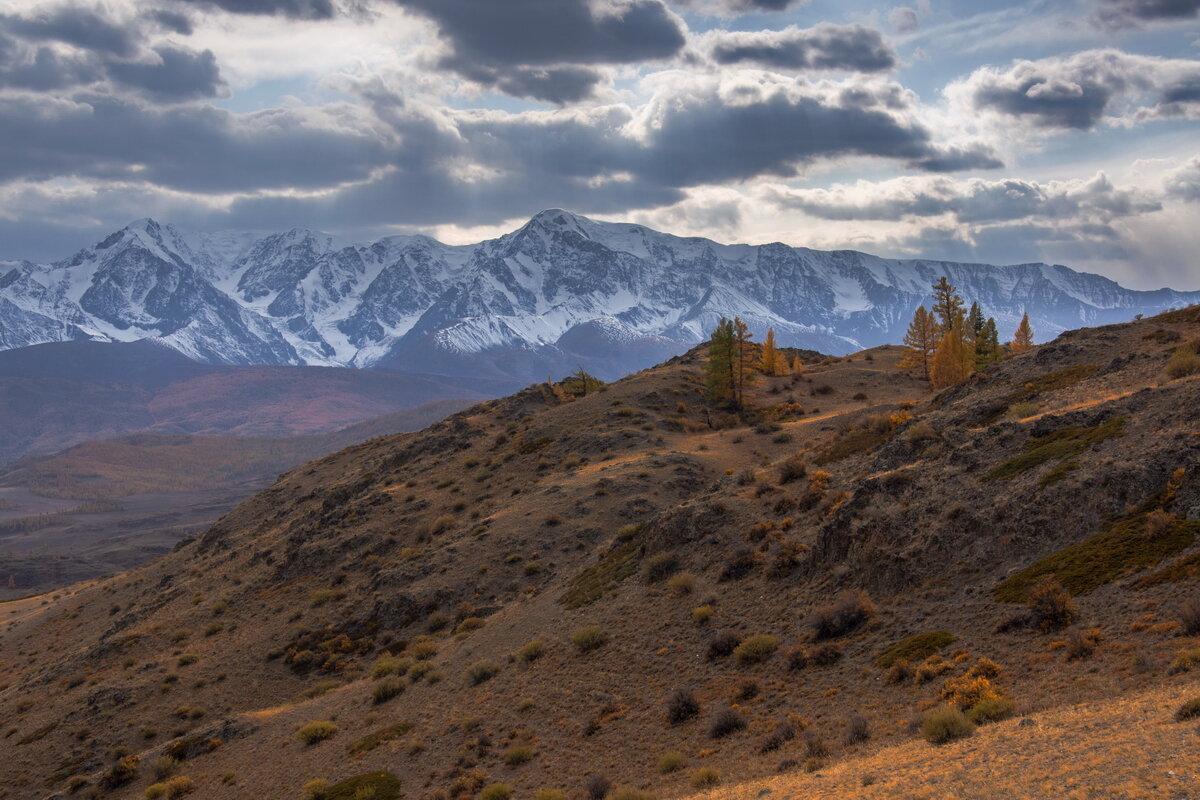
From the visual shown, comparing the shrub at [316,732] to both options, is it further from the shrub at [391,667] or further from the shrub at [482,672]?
the shrub at [482,672]

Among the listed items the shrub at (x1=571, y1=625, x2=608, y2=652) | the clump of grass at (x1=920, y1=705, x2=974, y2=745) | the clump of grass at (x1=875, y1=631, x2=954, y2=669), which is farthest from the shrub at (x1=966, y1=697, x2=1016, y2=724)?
the shrub at (x1=571, y1=625, x2=608, y2=652)

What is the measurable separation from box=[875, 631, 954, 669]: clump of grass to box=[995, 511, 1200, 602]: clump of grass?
2278 mm

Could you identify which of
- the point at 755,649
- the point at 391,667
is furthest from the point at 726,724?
the point at 391,667

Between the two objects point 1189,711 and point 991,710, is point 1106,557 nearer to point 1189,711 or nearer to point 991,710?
point 991,710

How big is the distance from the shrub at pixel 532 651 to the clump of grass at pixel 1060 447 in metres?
19.4

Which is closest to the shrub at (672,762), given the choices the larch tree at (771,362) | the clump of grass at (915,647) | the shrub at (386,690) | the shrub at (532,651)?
the clump of grass at (915,647)

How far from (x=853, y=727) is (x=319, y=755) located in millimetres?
23237

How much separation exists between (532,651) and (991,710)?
2039cm

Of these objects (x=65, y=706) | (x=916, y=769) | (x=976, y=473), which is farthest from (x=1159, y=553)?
(x=65, y=706)

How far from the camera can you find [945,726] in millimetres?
17359

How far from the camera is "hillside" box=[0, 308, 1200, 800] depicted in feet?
67.2

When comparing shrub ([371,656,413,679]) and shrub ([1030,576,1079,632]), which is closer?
shrub ([1030,576,1079,632])

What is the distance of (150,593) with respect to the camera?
7369cm

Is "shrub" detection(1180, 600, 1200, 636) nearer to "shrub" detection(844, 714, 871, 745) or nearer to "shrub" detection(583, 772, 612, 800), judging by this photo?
"shrub" detection(844, 714, 871, 745)
